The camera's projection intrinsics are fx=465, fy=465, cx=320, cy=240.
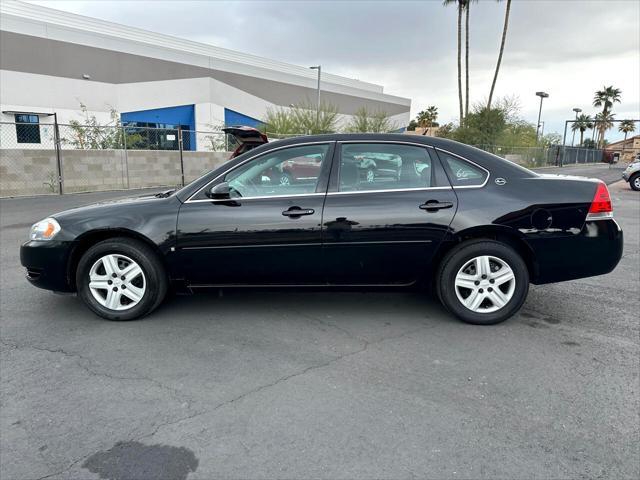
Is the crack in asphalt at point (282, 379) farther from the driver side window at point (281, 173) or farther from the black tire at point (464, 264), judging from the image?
the driver side window at point (281, 173)

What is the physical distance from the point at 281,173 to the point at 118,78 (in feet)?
106

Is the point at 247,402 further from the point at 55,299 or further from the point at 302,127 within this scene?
the point at 302,127

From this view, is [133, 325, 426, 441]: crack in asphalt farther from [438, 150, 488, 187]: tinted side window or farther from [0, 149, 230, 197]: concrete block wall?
[0, 149, 230, 197]: concrete block wall

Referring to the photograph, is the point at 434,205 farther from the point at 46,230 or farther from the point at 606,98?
the point at 606,98

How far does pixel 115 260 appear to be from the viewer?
396 centimetres

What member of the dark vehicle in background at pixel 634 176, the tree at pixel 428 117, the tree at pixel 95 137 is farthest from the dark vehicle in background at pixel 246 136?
the tree at pixel 428 117

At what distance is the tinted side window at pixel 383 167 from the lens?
3.93 meters

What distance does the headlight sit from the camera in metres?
3.98

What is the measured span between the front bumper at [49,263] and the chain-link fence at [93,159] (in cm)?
1148

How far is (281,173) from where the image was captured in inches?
158

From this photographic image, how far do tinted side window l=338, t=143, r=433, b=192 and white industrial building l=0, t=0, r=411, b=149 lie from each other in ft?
59.2

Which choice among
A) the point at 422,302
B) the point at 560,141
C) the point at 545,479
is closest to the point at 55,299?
the point at 422,302

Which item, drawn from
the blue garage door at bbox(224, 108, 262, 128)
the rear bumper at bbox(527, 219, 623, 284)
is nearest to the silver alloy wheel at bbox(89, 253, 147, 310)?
the rear bumper at bbox(527, 219, 623, 284)

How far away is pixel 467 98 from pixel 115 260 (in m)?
37.0
